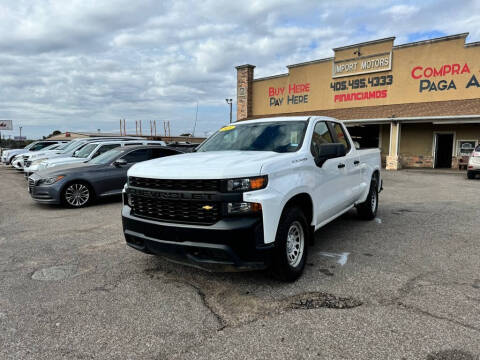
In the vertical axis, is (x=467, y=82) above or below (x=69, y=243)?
above

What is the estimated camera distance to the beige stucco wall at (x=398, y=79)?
61.6 feet

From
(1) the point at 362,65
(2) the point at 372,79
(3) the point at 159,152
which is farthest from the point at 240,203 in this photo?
(1) the point at 362,65

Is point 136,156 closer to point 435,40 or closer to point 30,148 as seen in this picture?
point 30,148

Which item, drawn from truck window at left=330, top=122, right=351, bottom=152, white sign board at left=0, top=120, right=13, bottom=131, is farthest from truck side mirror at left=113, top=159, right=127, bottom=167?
white sign board at left=0, top=120, right=13, bottom=131

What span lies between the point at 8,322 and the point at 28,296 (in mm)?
521

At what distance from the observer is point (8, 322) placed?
3.11m

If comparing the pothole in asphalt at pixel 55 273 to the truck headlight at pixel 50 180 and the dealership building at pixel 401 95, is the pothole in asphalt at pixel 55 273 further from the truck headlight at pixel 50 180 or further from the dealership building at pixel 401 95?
the dealership building at pixel 401 95

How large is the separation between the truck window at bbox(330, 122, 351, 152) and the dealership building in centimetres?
1408

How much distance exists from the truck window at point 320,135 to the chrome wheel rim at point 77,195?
6360mm

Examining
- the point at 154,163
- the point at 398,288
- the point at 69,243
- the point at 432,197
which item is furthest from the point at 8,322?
the point at 432,197

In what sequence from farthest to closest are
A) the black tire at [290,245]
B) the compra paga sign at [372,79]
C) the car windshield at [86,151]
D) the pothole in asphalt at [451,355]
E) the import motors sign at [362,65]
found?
the import motors sign at [362,65] < the compra paga sign at [372,79] < the car windshield at [86,151] < the black tire at [290,245] < the pothole in asphalt at [451,355]

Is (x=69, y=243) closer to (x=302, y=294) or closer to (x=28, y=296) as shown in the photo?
(x=28, y=296)

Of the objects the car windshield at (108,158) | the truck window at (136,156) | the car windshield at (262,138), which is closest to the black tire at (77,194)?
the car windshield at (108,158)

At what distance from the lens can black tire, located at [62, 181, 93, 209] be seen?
8560 millimetres
